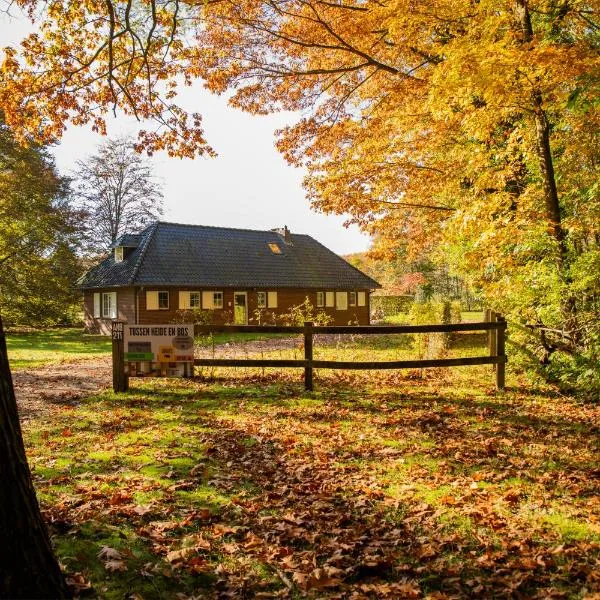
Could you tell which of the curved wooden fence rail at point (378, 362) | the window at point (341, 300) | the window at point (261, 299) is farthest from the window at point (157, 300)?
the curved wooden fence rail at point (378, 362)

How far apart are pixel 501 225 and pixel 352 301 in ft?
90.4

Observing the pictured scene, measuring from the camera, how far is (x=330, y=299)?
→ 117ft

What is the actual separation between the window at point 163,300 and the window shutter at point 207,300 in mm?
2143

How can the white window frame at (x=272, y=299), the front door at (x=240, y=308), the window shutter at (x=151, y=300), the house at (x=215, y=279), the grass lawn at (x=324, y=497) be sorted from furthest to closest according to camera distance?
the white window frame at (x=272, y=299) < the front door at (x=240, y=308) < the house at (x=215, y=279) < the window shutter at (x=151, y=300) < the grass lawn at (x=324, y=497)

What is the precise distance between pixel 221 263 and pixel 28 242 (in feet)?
40.0

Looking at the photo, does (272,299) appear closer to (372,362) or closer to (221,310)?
(221,310)

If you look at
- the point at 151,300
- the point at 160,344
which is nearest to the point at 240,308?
the point at 151,300

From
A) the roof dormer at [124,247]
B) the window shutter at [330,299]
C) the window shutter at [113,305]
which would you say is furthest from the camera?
the window shutter at [330,299]

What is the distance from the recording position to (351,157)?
1317cm

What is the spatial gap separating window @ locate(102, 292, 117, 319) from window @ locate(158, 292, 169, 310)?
11.4 ft

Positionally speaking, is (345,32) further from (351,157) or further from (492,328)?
(492,328)

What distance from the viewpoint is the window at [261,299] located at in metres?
32.3

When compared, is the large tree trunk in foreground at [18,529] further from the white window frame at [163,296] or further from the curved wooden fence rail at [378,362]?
the white window frame at [163,296]

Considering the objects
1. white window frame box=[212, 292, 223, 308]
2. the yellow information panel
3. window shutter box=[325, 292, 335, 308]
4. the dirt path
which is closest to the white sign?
the yellow information panel
